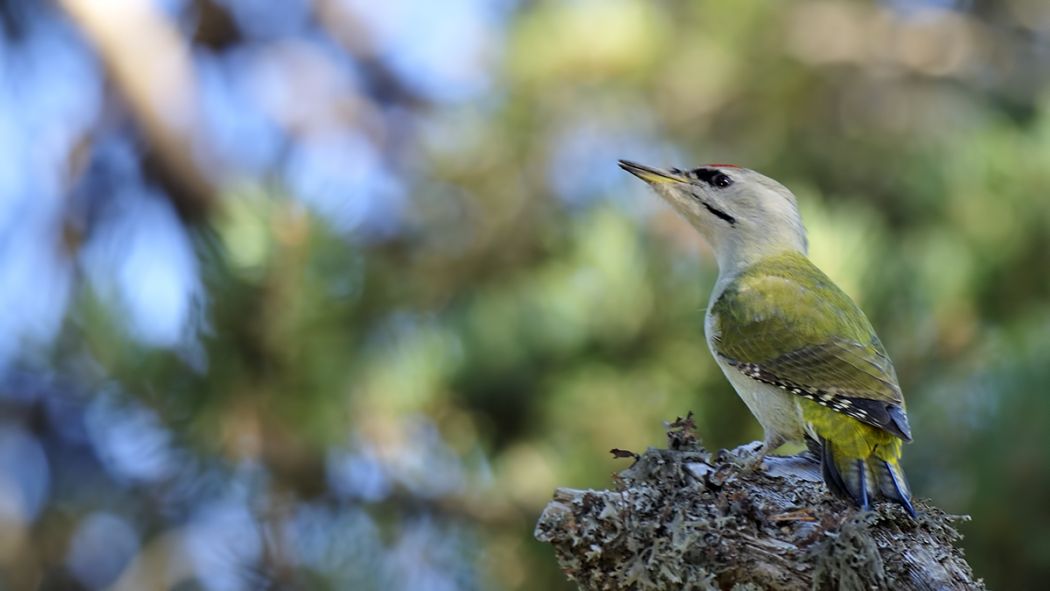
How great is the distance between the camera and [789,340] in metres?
3.62

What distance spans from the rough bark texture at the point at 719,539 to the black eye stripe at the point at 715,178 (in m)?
2.06

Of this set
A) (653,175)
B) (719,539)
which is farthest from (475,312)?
Result: (719,539)

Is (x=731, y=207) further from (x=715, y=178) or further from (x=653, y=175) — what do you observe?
(x=653, y=175)

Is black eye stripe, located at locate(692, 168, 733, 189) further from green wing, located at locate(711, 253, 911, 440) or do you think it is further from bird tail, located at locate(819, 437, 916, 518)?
bird tail, located at locate(819, 437, 916, 518)

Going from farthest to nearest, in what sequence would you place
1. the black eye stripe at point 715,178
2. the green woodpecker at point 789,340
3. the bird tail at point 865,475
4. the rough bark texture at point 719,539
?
the black eye stripe at point 715,178
the green woodpecker at point 789,340
the bird tail at point 865,475
the rough bark texture at point 719,539

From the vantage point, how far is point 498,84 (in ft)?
20.5

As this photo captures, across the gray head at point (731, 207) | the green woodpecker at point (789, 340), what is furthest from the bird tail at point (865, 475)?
the gray head at point (731, 207)

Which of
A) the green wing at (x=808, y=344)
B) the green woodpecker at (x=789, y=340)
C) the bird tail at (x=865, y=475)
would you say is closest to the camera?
the bird tail at (x=865, y=475)

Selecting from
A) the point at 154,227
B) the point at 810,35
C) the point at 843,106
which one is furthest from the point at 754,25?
the point at 154,227

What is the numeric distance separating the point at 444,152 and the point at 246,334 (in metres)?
2.28

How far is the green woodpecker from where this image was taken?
312 cm

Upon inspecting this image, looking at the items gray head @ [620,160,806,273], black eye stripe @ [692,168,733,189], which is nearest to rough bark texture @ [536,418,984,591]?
gray head @ [620,160,806,273]

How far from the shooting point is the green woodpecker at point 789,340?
3.12m

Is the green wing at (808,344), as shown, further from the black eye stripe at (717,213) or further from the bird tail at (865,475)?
the black eye stripe at (717,213)
